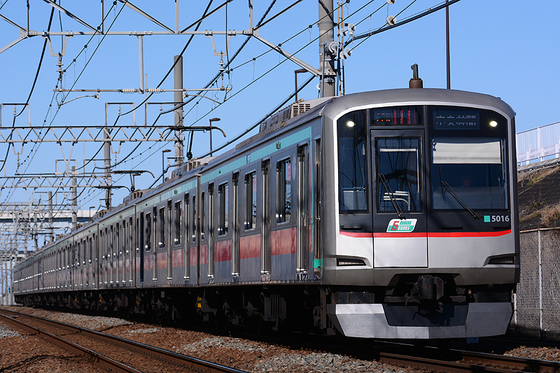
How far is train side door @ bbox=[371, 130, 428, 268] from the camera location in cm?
1008

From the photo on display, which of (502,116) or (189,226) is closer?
(502,116)

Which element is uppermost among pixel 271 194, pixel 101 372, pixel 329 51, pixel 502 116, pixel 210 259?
pixel 329 51

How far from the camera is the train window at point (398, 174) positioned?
10227 millimetres

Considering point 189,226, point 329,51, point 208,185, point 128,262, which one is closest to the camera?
point 329,51

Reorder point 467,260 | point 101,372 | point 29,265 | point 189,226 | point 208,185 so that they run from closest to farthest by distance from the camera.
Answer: point 467,260, point 101,372, point 208,185, point 189,226, point 29,265

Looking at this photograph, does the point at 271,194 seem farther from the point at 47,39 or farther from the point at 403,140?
the point at 47,39

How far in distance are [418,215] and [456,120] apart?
4.28 ft

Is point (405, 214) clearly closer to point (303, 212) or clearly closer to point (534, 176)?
point (303, 212)

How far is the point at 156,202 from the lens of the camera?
69.4ft

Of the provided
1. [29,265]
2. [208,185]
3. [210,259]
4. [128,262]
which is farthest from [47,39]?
[29,265]

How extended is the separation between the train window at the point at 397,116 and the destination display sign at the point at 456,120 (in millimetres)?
226

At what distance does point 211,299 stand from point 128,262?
7.90 meters

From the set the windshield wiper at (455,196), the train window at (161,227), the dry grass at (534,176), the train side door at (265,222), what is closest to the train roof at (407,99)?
the windshield wiper at (455,196)

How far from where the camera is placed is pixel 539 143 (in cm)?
3409
